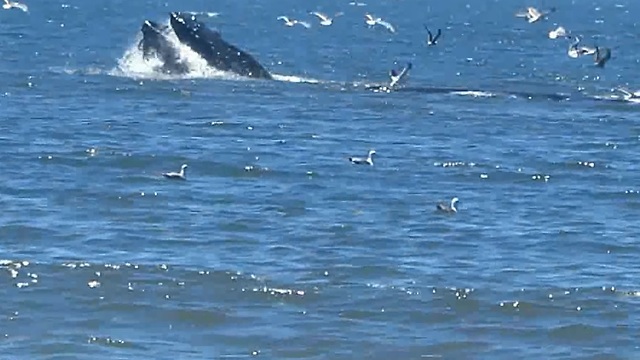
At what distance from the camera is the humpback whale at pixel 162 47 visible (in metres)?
42.7

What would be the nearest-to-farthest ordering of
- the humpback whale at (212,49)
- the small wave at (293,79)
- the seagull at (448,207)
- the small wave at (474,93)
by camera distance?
1. the seagull at (448,207)
2. the small wave at (474,93)
3. the humpback whale at (212,49)
4. the small wave at (293,79)

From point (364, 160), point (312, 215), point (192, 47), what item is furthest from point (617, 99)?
point (312, 215)

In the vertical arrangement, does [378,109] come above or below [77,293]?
above

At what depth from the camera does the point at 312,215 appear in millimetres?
25703

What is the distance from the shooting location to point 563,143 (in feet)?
113

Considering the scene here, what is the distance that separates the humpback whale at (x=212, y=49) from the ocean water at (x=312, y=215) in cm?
50

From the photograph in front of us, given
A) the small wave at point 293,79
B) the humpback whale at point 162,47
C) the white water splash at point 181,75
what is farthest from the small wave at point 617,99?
the humpback whale at point 162,47

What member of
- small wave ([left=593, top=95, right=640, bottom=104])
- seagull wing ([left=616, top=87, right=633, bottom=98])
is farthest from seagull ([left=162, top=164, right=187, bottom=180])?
seagull wing ([left=616, top=87, right=633, bottom=98])

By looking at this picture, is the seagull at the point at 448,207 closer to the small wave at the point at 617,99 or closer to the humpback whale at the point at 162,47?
the small wave at the point at 617,99

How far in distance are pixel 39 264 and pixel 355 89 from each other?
70.2ft

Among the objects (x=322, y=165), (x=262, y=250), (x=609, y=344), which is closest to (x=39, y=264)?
(x=262, y=250)

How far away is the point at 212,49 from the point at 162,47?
1112 millimetres

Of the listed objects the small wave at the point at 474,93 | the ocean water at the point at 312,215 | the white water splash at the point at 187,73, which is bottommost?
the ocean water at the point at 312,215

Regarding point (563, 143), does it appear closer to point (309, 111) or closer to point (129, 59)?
point (309, 111)
